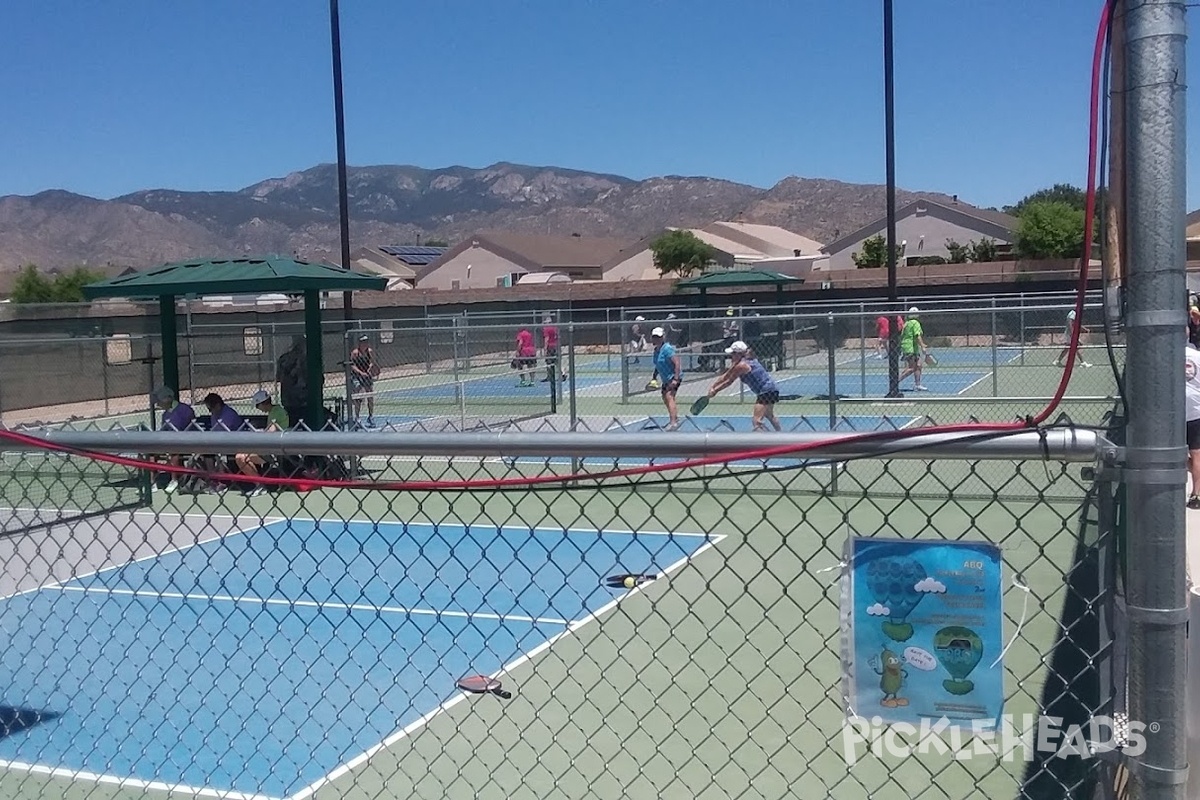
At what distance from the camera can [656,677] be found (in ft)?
24.4

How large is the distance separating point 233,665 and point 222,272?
10.1 m

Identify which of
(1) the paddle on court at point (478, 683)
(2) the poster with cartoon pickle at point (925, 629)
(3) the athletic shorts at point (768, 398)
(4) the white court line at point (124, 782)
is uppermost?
(2) the poster with cartoon pickle at point (925, 629)

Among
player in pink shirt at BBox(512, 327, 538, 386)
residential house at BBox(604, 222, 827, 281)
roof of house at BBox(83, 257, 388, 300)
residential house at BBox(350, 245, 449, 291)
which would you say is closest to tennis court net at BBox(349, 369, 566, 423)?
player in pink shirt at BBox(512, 327, 538, 386)

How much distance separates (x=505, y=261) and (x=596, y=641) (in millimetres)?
81137

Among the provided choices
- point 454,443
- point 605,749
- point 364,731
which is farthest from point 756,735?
point 454,443

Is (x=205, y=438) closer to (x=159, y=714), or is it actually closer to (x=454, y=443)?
(x=454, y=443)

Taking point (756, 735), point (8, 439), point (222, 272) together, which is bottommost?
point (756, 735)

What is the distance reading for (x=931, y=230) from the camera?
266 feet

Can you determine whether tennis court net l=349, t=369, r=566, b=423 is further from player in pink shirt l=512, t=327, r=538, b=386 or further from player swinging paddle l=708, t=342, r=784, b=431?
player swinging paddle l=708, t=342, r=784, b=431

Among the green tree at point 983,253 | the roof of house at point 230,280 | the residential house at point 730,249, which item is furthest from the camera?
the residential house at point 730,249

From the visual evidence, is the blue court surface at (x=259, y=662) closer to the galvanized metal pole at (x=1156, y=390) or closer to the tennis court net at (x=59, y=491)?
the tennis court net at (x=59, y=491)

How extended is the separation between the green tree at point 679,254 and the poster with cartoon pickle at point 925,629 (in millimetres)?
84798

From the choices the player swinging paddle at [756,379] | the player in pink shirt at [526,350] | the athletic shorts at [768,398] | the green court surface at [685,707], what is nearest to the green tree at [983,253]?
the player in pink shirt at [526,350]

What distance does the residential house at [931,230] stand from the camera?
79.2 meters
